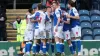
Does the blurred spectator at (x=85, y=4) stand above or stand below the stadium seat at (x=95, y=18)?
above

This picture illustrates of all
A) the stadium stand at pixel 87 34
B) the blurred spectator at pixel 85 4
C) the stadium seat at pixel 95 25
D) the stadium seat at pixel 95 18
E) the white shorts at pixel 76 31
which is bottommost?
the stadium stand at pixel 87 34

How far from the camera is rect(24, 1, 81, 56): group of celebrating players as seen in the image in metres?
13.3

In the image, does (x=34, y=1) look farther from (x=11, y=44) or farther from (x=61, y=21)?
(x=61, y=21)

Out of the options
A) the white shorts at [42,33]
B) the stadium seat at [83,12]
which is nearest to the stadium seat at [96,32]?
the stadium seat at [83,12]

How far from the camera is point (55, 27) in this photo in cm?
1323

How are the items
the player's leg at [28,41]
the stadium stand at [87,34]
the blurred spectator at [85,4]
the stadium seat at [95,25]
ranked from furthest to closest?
the blurred spectator at [85,4] < the stadium seat at [95,25] < the stadium stand at [87,34] < the player's leg at [28,41]

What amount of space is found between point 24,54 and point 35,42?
1261 mm

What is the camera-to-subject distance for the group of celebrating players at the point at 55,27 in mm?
13305

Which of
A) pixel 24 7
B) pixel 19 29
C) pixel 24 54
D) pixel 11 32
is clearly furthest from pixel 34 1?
pixel 24 54

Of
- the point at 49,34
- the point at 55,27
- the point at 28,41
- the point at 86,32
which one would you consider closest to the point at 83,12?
the point at 86,32

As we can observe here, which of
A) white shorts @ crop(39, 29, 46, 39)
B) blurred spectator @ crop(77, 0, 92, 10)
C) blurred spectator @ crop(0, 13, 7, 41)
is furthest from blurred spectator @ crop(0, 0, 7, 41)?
white shorts @ crop(39, 29, 46, 39)

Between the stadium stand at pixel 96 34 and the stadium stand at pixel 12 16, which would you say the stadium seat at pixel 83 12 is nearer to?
the stadium stand at pixel 96 34

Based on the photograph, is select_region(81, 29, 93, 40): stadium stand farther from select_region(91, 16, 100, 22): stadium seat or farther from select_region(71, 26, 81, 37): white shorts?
select_region(71, 26, 81, 37): white shorts

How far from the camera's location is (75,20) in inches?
528
